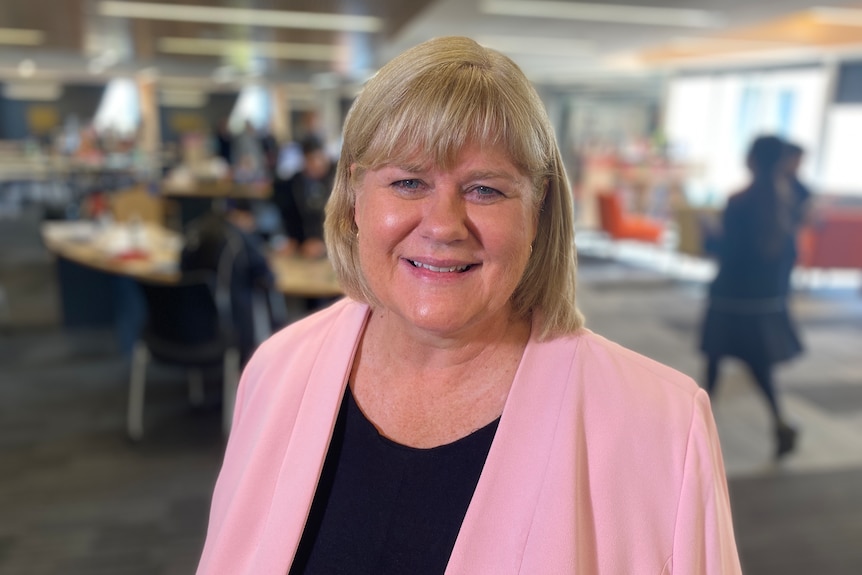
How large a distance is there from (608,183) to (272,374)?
11520 mm

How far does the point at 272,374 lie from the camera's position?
1159 mm

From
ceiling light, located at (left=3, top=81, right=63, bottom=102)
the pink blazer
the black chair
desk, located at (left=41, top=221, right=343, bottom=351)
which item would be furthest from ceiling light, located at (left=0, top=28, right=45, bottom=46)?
ceiling light, located at (left=3, top=81, right=63, bottom=102)

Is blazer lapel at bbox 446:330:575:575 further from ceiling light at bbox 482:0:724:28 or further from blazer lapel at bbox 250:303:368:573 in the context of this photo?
ceiling light at bbox 482:0:724:28

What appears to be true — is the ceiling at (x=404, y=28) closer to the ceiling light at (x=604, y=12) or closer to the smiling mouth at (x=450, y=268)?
the ceiling light at (x=604, y=12)

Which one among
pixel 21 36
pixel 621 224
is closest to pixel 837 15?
pixel 621 224

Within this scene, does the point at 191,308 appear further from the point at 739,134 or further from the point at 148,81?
the point at 148,81

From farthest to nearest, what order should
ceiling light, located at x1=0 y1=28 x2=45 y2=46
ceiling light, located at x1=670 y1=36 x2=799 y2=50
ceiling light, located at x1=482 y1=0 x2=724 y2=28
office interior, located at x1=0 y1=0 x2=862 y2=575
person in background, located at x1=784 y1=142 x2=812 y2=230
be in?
ceiling light, located at x1=670 y1=36 x2=799 y2=50 → ceiling light, located at x1=0 y1=28 x2=45 y2=46 → ceiling light, located at x1=482 y1=0 x2=724 y2=28 → person in background, located at x1=784 y1=142 x2=812 y2=230 → office interior, located at x1=0 y1=0 x2=862 y2=575

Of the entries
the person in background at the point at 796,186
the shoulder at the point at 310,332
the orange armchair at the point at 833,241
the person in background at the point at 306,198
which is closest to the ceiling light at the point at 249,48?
the person in background at the point at 306,198

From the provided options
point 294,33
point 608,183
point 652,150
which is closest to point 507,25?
point 294,33

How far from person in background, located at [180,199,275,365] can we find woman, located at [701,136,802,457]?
8.10 ft

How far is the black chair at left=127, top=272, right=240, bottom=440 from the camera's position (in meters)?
3.67

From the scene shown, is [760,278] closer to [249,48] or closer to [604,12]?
[604,12]

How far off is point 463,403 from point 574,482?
0.22m

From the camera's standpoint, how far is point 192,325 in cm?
377
